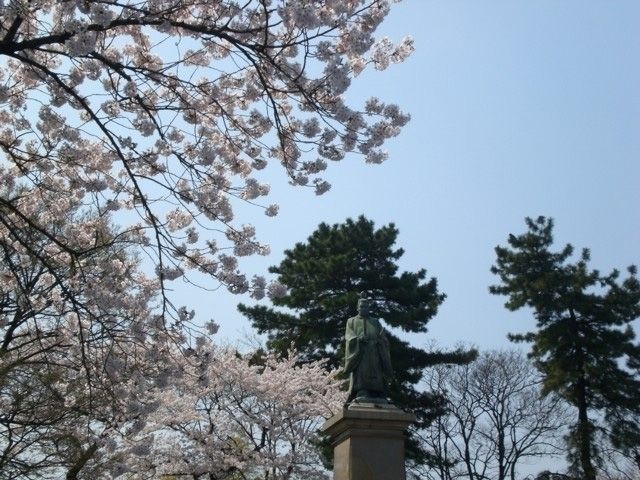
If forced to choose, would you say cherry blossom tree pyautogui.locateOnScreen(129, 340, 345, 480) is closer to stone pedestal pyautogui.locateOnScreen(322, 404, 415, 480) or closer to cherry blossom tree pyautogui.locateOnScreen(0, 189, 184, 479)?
cherry blossom tree pyautogui.locateOnScreen(0, 189, 184, 479)

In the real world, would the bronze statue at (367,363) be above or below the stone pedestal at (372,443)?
above

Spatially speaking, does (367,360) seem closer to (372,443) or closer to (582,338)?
(372,443)

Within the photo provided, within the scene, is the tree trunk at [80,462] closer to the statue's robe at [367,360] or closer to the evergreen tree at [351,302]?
the statue's robe at [367,360]

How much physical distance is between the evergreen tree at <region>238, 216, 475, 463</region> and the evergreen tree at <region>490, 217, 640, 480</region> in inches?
108

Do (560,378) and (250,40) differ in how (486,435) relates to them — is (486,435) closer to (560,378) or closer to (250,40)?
(560,378)

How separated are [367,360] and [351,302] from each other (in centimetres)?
1295

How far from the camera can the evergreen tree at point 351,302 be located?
22.8 metres

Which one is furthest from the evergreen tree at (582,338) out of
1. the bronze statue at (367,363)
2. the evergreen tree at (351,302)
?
the bronze statue at (367,363)

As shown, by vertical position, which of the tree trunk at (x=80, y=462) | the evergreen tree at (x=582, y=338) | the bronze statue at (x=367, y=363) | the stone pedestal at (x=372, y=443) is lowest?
the stone pedestal at (x=372, y=443)

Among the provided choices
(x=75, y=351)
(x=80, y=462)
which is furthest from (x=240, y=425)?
(x=75, y=351)

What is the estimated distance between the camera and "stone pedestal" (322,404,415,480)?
850 centimetres

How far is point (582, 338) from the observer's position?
22938 millimetres

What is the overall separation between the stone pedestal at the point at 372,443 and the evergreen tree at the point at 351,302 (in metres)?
12.8

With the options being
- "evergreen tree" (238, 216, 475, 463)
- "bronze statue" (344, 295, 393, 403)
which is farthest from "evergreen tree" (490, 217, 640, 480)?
"bronze statue" (344, 295, 393, 403)
